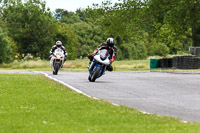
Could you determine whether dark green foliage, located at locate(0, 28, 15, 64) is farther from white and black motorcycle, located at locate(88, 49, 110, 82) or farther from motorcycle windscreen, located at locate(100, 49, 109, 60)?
motorcycle windscreen, located at locate(100, 49, 109, 60)

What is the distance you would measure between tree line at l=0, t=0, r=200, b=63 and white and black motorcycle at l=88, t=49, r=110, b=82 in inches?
771

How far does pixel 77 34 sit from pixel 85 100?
91374mm

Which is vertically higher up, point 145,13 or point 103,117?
point 145,13

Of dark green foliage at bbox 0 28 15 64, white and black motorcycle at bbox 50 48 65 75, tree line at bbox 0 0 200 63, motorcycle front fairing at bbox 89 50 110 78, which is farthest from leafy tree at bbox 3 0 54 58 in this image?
motorcycle front fairing at bbox 89 50 110 78

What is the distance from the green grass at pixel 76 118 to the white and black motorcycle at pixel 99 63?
27.2ft

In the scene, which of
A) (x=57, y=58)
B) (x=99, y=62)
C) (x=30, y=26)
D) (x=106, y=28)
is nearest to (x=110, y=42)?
(x=99, y=62)

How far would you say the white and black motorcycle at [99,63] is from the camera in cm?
2052

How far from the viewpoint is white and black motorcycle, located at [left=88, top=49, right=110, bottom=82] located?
67.3 ft

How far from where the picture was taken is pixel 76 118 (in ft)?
29.6

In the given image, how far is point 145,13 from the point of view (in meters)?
43.0

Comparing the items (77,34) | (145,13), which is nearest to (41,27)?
(77,34)

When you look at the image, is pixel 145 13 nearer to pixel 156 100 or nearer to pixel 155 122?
pixel 156 100

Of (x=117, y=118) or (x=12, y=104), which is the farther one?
(x=12, y=104)

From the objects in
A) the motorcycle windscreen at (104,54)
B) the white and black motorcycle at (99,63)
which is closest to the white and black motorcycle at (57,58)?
the white and black motorcycle at (99,63)
